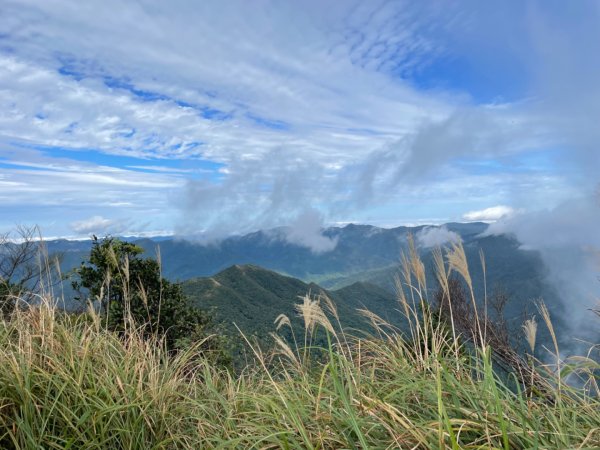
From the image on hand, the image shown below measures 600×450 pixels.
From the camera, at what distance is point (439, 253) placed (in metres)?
3.24

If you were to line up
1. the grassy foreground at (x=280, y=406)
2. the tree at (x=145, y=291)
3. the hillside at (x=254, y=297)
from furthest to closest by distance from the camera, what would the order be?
the hillside at (x=254, y=297), the tree at (x=145, y=291), the grassy foreground at (x=280, y=406)

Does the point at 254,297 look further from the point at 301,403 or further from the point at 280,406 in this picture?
the point at 301,403

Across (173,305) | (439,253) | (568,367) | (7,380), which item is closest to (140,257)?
(173,305)

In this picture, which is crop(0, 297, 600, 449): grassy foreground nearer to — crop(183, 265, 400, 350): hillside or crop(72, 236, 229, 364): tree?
crop(72, 236, 229, 364): tree

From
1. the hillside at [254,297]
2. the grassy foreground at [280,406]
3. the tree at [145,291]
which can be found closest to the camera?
the grassy foreground at [280,406]

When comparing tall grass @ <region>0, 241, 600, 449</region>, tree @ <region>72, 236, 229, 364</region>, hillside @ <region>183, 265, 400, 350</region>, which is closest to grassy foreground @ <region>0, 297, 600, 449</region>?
tall grass @ <region>0, 241, 600, 449</region>

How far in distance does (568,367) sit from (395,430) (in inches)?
43.9

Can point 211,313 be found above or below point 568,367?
below

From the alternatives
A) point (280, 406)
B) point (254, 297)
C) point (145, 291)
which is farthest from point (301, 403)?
point (254, 297)

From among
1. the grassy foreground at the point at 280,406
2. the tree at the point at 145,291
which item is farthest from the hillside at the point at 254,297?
the grassy foreground at the point at 280,406

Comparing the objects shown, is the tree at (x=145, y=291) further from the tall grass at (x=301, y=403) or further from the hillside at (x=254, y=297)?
the hillside at (x=254, y=297)

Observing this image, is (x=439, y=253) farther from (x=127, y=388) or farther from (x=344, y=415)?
(x=127, y=388)

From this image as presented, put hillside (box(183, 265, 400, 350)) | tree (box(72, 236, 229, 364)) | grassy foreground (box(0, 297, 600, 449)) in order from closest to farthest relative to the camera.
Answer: grassy foreground (box(0, 297, 600, 449)) → tree (box(72, 236, 229, 364)) → hillside (box(183, 265, 400, 350))

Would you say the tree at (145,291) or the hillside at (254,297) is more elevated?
the tree at (145,291)
